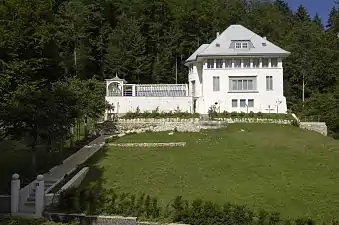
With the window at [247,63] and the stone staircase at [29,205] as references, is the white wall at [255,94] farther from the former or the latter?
the stone staircase at [29,205]

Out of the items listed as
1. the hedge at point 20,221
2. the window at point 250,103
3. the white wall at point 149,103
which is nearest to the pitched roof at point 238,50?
the window at point 250,103

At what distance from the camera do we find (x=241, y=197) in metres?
15.1

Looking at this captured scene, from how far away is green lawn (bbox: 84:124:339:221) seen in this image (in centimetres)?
1502

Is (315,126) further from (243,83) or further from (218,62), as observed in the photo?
(218,62)

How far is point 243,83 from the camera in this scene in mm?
40812

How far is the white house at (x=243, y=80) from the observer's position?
40562 mm

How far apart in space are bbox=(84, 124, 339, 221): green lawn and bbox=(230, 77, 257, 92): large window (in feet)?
35.5

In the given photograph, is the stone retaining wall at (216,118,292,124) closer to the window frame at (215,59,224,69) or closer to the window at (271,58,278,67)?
the window frame at (215,59,224,69)

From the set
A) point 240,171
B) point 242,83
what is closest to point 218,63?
point 242,83

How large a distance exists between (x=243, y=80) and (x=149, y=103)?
8882 mm

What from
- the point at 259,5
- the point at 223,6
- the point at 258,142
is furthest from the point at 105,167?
the point at 259,5

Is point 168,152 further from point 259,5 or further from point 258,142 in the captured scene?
point 259,5

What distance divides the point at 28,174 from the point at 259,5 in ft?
197

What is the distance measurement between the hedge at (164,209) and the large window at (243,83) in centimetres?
2676
